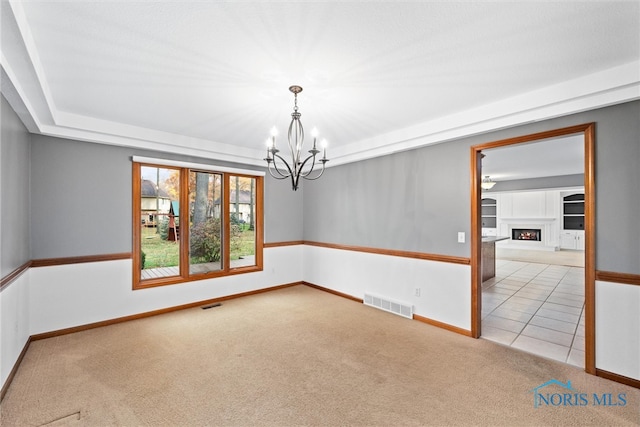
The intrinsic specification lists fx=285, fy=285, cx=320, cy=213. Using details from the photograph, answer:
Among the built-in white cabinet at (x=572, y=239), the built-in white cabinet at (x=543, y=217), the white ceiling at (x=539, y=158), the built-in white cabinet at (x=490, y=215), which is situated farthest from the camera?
the built-in white cabinet at (x=490, y=215)

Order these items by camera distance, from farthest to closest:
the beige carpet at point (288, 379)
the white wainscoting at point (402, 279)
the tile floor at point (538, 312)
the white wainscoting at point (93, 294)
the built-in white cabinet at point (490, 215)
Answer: the built-in white cabinet at point (490, 215), the white wainscoting at point (402, 279), the white wainscoting at point (93, 294), the tile floor at point (538, 312), the beige carpet at point (288, 379)

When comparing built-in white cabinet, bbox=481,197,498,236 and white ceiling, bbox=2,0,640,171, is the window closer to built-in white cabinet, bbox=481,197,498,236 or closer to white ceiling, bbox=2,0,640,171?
white ceiling, bbox=2,0,640,171

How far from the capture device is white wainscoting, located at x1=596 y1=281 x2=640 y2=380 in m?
2.28

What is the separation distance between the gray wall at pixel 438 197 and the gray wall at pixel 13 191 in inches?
154

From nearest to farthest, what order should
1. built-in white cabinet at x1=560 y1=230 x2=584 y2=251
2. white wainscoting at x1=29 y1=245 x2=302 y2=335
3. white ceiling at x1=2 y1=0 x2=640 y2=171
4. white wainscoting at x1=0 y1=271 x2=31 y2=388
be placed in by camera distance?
white ceiling at x1=2 y1=0 x2=640 y2=171 < white wainscoting at x1=0 y1=271 x2=31 y2=388 < white wainscoting at x1=29 y1=245 x2=302 y2=335 < built-in white cabinet at x1=560 y1=230 x2=584 y2=251

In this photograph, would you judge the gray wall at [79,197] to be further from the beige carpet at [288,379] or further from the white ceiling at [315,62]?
the beige carpet at [288,379]

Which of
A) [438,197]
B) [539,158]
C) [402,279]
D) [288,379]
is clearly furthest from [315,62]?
[539,158]

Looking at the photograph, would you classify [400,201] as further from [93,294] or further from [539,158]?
[93,294]

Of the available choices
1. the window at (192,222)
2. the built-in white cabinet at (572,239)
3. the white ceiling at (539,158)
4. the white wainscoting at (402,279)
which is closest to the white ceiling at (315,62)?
the window at (192,222)

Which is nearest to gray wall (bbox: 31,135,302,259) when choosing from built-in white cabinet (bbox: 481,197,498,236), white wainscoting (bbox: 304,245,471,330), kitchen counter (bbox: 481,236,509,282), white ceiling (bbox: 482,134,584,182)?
white wainscoting (bbox: 304,245,471,330)

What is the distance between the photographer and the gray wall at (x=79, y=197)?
320 centimetres

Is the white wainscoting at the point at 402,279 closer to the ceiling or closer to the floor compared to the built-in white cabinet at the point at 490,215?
closer to the floor

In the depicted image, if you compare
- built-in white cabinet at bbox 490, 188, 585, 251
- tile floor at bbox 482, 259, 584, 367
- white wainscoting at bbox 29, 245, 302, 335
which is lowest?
tile floor at bbox 482, 259, 584, 367

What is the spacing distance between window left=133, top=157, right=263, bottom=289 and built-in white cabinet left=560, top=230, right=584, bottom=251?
10.7 meters
